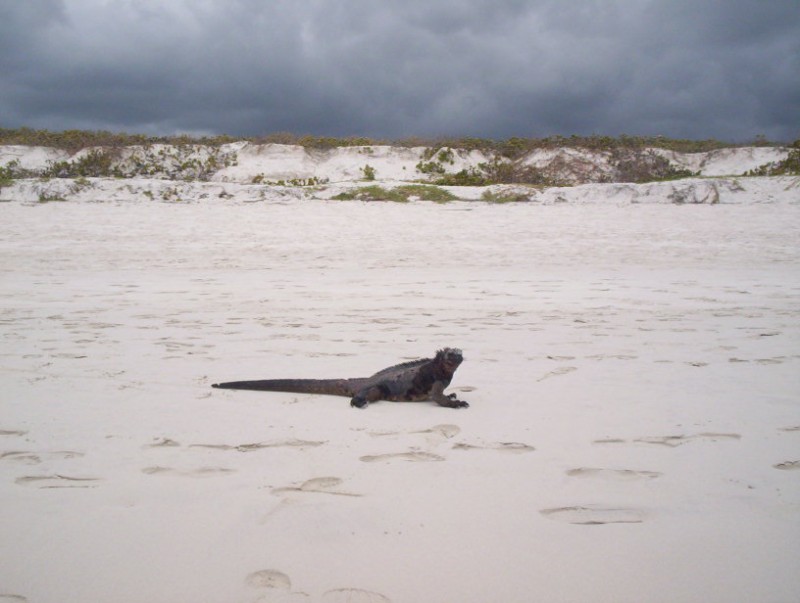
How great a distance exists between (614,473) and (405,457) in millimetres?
854

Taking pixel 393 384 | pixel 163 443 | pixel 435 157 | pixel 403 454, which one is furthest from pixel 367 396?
pixel 435 157

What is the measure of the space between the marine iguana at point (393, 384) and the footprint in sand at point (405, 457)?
2.46ft

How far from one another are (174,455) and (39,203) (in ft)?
57.9

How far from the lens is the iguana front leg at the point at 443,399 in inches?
126

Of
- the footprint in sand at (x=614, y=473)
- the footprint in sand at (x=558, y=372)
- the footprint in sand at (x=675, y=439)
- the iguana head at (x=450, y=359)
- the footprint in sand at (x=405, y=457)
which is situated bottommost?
the footprint in sand at (x=405, y=457)

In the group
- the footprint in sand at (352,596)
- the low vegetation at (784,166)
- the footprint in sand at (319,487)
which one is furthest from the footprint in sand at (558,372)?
the low vegetation at (784,166)

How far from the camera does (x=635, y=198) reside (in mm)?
18328

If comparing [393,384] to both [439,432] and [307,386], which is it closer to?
[307,386]

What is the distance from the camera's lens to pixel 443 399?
127 inches

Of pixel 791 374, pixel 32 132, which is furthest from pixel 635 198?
pixel 32 132

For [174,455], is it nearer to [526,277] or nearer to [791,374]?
[791,374]

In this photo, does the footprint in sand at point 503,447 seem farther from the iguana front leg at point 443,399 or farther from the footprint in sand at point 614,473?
the iguana front leg at point 443,399

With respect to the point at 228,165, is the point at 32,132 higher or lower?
higher

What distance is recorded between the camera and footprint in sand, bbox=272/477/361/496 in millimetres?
2150
